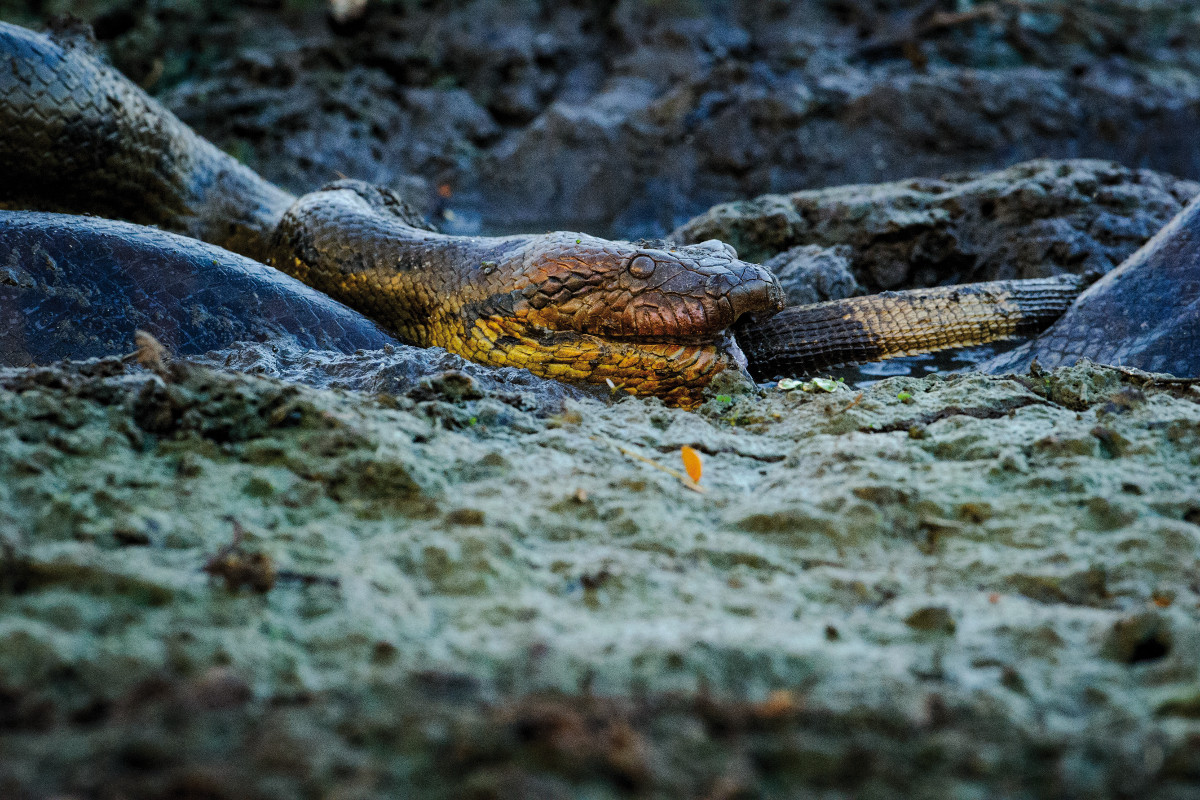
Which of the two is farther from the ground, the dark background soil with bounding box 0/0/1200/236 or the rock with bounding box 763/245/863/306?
the dark background soil with bounding box 0/0/1200/236

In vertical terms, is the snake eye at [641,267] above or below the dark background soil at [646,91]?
below

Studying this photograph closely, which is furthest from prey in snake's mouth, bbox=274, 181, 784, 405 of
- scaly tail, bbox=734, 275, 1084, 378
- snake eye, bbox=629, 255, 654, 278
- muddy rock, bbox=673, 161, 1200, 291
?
muddy rock, bbox=673, 161, 1200, 291

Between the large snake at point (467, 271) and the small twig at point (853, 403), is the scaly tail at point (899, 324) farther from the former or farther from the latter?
the small twig at point (853, 403)

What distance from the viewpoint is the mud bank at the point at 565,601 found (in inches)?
40.8

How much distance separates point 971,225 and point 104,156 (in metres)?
4.45

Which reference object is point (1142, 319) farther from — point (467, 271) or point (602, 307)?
point (467, 271)

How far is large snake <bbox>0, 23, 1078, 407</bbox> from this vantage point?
3109mm

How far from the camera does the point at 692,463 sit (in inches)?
82.6

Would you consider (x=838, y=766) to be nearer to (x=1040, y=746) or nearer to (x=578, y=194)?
(x=1040, y=746)

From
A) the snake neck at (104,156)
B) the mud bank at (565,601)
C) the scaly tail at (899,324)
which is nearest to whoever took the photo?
the mud bank at (565,601)

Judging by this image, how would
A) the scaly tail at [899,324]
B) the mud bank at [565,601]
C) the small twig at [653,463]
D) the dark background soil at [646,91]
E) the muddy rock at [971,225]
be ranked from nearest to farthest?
the mud bank at [565,601] → the small twig at [653,463] → the scaly tail at [899,324] → the muddy rock at [971,225] → the dark background soil at [646,91]

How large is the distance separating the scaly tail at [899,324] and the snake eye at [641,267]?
24.7 inches

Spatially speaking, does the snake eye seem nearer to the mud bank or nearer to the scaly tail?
the scaly tail

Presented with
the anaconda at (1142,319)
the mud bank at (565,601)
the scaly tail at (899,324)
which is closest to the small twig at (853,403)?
the mud bank at (565,601)
